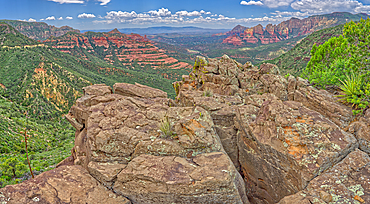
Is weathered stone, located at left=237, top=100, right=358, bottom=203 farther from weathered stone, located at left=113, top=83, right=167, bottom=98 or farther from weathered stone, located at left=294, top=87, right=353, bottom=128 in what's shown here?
weathered stone, located at left=113, top=83, right=167, bottom=98

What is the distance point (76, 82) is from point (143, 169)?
217 feet

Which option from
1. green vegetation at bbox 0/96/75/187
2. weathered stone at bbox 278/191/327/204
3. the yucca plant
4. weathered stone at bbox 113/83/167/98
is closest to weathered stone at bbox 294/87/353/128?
the yucca plant

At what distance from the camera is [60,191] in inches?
275

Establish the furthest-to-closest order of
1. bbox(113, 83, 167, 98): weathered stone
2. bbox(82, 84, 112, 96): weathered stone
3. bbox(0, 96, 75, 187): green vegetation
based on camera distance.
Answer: bbox(0, 96, 75, 187): green vegetation, bbox(113, 83, 167, 98): weathered stone, bbox(82, 84, 112, 96): weathered stone

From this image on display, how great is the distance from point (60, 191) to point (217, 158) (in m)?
6.04

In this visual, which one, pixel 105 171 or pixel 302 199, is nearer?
pixel 302 199

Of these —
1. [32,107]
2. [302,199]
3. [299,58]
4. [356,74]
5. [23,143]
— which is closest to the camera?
[302,199]

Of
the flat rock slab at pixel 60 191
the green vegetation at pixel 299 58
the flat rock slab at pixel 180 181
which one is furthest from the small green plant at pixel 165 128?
the green vegetation at pixel 299 58

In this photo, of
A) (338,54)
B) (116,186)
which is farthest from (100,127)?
(338,54)

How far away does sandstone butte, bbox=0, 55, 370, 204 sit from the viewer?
265 inches

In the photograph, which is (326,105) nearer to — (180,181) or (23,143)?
(180,181)

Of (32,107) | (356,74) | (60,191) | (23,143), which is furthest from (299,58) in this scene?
(32,107)

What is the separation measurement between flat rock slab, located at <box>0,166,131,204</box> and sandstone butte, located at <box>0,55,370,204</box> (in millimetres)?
32

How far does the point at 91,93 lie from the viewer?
43.7 ft
